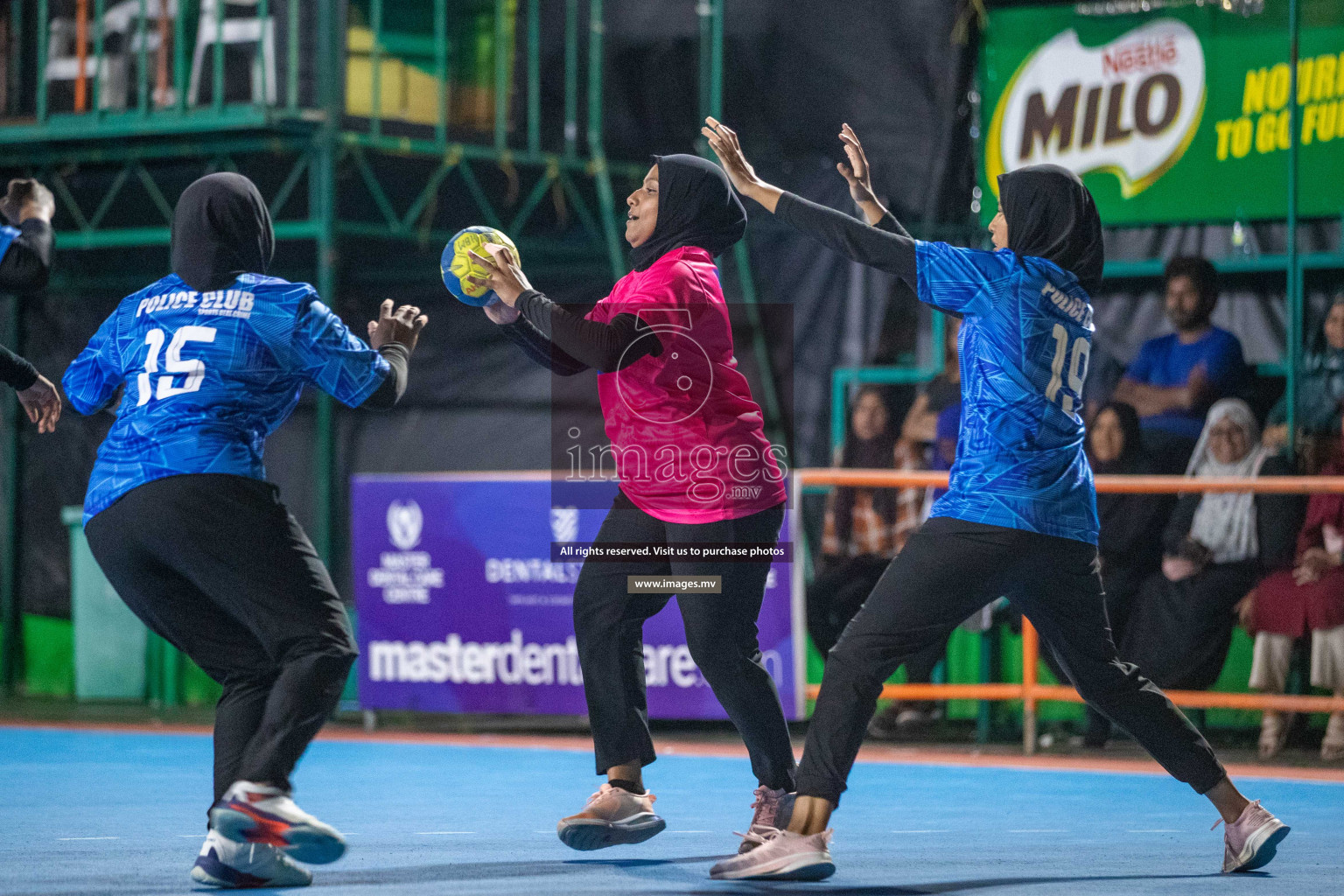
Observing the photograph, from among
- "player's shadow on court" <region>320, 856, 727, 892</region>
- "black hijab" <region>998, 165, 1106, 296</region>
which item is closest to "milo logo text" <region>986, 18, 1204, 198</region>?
"black hijab" <region>998, 165, 1106, 296</region>

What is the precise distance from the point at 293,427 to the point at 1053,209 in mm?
9260

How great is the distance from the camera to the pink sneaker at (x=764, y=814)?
5660 millimetres

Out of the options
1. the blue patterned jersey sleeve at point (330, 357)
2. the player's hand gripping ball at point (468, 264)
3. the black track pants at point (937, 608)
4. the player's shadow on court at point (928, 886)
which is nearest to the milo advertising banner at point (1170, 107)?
the player's hand gripping ball at point (468, 264)

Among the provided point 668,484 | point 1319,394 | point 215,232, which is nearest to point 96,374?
point 215,232

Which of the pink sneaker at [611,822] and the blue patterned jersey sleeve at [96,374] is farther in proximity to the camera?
the pink sneaker at [611,822]

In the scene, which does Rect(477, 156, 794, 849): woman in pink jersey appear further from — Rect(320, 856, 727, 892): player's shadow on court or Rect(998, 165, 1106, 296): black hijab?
Rect(998, 165, 1106, 296): black hijab

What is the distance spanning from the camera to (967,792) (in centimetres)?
788

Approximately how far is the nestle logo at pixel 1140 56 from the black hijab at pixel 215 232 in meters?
7.88

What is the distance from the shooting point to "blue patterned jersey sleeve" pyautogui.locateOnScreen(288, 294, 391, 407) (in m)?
5.28

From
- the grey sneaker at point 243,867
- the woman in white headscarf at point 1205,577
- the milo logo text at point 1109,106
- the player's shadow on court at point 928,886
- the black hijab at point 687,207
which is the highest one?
the milo logo text at point 1109,106

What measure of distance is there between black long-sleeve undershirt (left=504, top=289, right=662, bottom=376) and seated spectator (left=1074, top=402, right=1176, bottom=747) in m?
4.76

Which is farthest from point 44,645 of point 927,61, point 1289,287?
point 1289,287

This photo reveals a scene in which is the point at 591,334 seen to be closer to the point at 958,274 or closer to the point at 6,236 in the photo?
the point at 958,274

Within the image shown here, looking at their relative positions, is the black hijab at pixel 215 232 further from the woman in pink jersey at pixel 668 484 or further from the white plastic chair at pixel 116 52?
the white plastic chair at pixel 116 52
